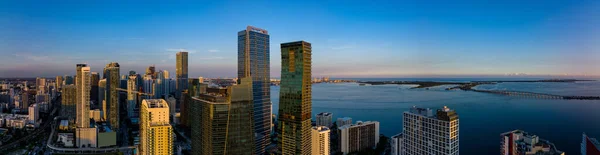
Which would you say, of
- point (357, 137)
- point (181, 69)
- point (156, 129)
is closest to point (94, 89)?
point (181, 69)

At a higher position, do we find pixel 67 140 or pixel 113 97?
pixel 113 97

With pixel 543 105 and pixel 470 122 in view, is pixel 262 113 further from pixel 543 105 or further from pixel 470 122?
pixel 543 105

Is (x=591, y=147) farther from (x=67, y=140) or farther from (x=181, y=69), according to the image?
(x=181, y=69)

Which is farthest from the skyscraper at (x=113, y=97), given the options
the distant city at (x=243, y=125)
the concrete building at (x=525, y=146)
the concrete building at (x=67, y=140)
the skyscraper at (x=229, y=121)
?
the concrete building at (x=525, y=146)

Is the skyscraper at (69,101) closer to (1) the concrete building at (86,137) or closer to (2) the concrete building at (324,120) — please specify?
(1) the concrete building at (86,137)

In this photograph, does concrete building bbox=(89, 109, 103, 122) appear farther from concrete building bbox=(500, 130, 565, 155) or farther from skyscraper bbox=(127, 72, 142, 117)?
concrete building bbox=(500, 130, 565, 155)
